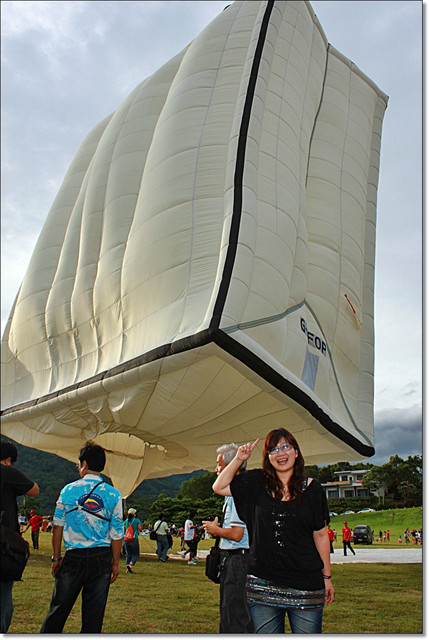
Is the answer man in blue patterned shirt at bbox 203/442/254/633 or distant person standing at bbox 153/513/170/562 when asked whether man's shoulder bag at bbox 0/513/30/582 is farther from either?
distant person standing at bbox 153/513/170/562

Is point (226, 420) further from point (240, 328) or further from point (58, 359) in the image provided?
point (58, 359)

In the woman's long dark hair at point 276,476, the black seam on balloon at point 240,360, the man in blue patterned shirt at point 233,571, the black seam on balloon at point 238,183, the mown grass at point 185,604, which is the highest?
the black seam on balloon at point 238,183

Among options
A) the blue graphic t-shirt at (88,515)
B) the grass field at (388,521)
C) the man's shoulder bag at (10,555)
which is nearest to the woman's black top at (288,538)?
the blue graphic t-shirt at (88,515)

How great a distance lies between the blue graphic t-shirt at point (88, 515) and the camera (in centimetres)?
276

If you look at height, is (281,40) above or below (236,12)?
below

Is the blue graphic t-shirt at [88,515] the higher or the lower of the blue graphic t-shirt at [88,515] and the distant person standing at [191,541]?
the higher

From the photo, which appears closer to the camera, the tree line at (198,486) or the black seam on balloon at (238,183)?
the black seam on balloon at (238,183)

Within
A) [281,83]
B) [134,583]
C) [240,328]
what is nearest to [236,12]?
[281,83]

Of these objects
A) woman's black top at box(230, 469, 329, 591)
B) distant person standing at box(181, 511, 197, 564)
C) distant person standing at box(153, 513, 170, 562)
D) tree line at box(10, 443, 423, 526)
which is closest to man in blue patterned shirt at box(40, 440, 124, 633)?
woman's black top at box(230, 469, 329, 591)

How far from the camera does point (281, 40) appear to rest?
7832mm

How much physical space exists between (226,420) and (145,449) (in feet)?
7.49

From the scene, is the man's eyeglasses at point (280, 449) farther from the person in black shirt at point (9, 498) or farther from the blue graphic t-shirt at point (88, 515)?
the person in black shirt at point (9, 498)

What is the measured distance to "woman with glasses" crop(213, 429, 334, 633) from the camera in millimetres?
1983

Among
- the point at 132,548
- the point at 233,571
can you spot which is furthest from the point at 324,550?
the point at 132,548
